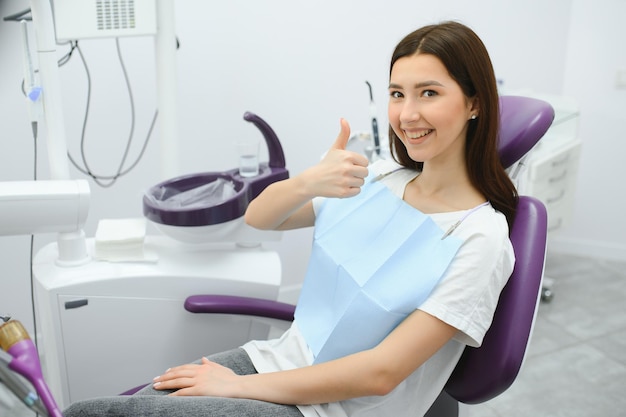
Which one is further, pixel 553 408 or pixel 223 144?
pixel 223 144

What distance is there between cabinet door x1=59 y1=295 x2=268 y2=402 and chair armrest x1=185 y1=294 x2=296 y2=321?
0.16 ft

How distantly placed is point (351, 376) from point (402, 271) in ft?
0.68

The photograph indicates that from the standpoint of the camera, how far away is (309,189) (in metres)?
1.25

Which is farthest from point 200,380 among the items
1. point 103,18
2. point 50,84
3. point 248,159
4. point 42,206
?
point 103,18

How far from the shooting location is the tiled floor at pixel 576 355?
6.86 ft

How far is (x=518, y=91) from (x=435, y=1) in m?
0.62

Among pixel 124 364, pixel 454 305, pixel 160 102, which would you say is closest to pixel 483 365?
pixel 454 305

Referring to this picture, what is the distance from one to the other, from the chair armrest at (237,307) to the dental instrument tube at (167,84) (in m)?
0.43

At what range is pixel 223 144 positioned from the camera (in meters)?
2.40

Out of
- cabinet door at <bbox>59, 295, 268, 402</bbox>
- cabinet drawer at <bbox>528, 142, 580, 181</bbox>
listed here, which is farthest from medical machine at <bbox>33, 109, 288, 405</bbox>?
cabinet drawer at <bbox>528, 142, 580, 181</bbox>

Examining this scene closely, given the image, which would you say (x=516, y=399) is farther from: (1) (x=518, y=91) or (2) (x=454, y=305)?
(1) (x=518, y=91)

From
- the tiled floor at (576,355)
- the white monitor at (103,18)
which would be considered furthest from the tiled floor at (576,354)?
the white monitor at (103,18)

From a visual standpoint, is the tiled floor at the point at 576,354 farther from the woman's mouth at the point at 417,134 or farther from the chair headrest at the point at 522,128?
the woman's mouth at the point at 417,134

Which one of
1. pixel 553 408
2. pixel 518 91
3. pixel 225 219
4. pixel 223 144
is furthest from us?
pixel 518 91
